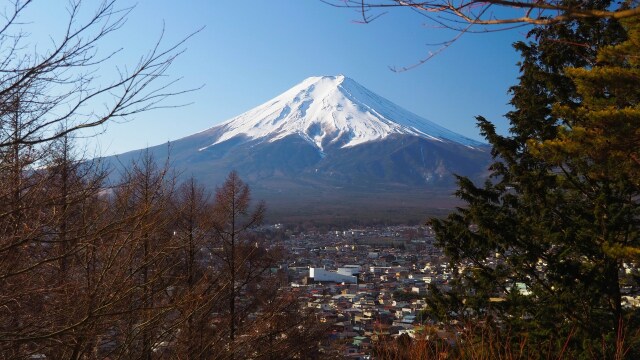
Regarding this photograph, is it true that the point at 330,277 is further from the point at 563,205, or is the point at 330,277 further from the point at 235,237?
the point at 563,205

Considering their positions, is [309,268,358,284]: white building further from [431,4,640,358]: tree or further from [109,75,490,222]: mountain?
[109,75,490,222]: mountain

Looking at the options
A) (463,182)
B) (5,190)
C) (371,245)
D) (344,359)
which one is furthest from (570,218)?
(371,245)

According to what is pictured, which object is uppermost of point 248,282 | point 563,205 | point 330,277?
point 563,205

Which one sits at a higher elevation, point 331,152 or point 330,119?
point 330,119

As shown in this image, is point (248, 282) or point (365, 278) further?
point (365, 278)

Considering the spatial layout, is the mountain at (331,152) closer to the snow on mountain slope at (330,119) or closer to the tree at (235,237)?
the snow on mountain slope at (330,119)

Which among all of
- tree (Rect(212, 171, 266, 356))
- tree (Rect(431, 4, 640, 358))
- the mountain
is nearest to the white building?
tree (Rect(212, 171, 266, 356))

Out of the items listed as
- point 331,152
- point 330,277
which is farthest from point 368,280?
point 331,152
